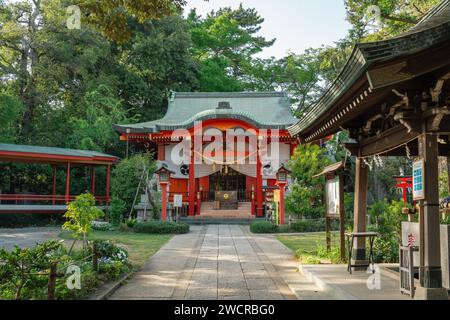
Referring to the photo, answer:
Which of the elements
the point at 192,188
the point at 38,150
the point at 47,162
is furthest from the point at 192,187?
the point at 38,150

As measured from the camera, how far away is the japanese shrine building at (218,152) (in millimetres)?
21750

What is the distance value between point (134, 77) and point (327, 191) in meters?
22.8

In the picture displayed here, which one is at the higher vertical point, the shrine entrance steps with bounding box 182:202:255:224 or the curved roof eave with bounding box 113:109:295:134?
the curved roof eave with bounding box 113:109:295:134

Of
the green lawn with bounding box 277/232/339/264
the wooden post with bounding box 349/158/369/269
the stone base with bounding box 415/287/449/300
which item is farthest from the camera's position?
the green lawn with bounding box 277/232/339/264

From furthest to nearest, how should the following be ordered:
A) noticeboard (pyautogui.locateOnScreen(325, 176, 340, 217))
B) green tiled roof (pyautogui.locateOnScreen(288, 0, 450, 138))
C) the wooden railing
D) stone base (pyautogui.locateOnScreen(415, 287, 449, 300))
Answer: the wooden railing → noticeboard (pyautogui.locateOnScreen(325, 176, 340, 217)) → stone base (pyautogui.locateOnScreen(415, 287, 449, 300)) → green tiled roof (pyautogui.locateOnScreen(288, 0, 450, 138))

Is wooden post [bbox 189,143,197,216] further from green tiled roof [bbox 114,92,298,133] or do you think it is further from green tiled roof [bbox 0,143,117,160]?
green tiled roof [bbox 0,143,117,160]

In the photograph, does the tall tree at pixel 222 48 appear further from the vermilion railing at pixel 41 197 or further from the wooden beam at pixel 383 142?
the wooden beam at pixel 383 142

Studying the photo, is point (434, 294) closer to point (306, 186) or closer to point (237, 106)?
point (306, 186)

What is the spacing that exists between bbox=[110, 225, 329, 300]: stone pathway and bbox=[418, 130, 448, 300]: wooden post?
5.48 ft

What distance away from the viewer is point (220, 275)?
7848mm

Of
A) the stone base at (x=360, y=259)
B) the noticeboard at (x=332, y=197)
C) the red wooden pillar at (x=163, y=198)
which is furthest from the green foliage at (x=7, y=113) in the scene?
the stone base at (x=360, y=259)

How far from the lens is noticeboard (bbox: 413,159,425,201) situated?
5.06 metres

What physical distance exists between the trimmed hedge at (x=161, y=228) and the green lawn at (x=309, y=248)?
12.1 ft

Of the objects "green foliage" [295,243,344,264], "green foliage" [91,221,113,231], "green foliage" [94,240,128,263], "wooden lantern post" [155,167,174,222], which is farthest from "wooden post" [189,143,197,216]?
"green foliage" [94,240,128,263]
